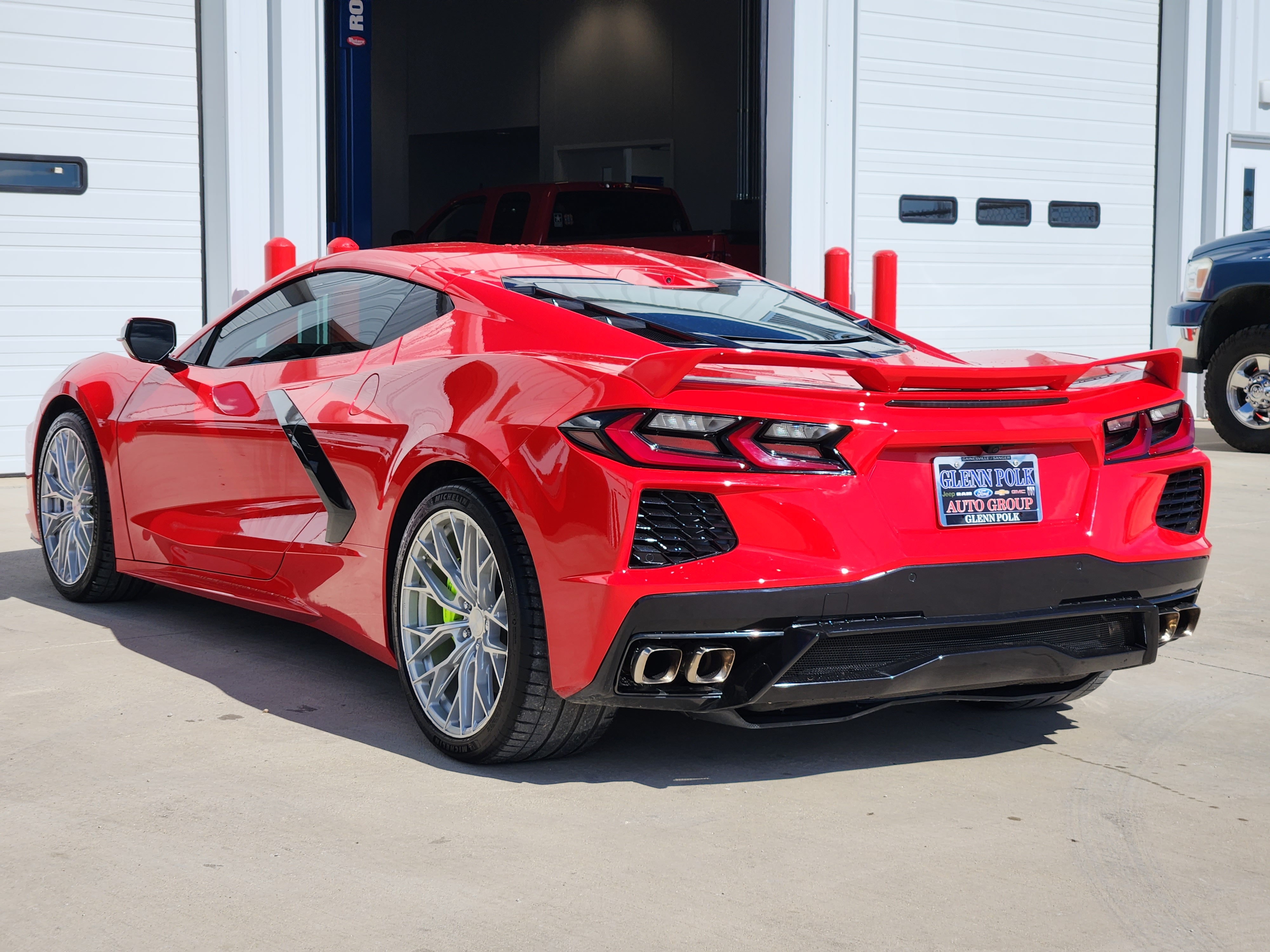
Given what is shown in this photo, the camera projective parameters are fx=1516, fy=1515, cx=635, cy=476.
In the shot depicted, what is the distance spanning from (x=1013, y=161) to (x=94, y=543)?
978 cm

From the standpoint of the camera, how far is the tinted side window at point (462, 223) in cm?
1445

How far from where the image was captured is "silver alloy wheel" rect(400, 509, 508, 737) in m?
3.47

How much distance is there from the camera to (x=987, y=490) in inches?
132

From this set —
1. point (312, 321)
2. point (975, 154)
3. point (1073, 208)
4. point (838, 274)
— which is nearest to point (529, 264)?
point (312, 321)

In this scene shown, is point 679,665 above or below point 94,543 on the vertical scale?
above

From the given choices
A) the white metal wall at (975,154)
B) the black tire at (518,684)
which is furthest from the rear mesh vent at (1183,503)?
the white metal wall at (975,154)

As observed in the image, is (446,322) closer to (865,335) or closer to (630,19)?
(865,335)

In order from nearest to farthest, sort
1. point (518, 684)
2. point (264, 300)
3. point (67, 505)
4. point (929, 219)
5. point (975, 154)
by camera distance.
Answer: point (518, 684) < point (264, 300) < point (67, 505) < point (929, 219) < point (975, 154)

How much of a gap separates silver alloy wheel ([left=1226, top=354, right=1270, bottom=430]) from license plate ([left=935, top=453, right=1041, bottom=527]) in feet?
27.5

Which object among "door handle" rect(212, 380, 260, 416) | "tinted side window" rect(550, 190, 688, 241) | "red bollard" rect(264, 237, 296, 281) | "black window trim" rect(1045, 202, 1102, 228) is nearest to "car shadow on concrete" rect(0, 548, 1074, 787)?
"door handle" rect(212, 380, 260, 416)

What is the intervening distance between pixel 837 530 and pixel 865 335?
1.33 metres

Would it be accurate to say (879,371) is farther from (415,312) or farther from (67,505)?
(67,505)

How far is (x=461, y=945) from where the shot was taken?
254 cm

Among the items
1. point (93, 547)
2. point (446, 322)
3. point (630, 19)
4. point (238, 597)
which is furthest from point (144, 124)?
point (630, 19)
